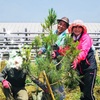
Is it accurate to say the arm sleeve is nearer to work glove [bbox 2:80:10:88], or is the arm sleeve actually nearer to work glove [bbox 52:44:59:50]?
work glove [bbox 52:44:59:50]

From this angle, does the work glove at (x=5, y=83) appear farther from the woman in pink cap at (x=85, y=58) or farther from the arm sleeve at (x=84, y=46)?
the arm sleeve at (x=84, y=46)

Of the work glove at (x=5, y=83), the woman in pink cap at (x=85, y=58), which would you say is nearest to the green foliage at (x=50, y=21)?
the woman in pink cap at (x=85, y=58)

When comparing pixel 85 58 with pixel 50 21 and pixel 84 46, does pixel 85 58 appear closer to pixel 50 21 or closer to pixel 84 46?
pixel 84 46

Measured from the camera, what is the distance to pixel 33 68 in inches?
133

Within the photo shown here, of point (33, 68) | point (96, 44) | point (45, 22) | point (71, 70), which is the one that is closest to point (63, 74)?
point (71, 70)

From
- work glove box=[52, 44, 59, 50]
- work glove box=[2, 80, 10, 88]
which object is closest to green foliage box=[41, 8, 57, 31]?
work glove box=[52, 44, 59, 50]

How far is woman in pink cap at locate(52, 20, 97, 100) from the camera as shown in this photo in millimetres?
3715

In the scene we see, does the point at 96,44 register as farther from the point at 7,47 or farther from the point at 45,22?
the point at 45,22

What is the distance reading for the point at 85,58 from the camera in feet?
12.8

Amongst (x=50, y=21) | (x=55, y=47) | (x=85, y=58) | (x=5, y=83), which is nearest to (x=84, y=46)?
(x=85, y=58)

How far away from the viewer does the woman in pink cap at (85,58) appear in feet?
12.2

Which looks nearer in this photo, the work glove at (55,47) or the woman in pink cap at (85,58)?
the work glove at (55,47)

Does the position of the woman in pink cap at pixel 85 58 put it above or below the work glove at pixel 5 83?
above

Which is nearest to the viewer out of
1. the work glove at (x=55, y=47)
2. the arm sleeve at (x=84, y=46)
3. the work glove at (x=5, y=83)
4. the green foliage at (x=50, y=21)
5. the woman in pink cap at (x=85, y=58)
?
the green foliage at (x=50, y=21)
